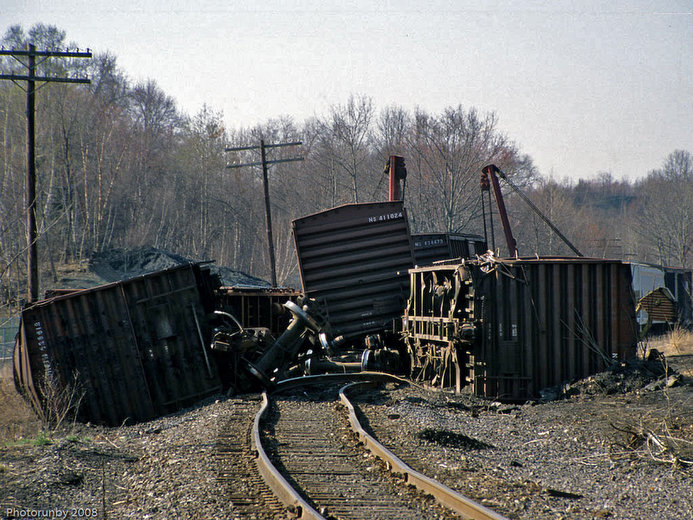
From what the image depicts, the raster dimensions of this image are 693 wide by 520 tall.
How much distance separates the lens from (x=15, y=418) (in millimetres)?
13219

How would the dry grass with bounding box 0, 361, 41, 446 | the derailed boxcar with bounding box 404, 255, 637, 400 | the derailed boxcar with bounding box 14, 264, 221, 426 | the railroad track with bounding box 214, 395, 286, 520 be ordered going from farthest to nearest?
the derailed boxcar with bounding box 14, 264, 221, 426
the dry grass with bounding box 0, 361, 41, 446
the derailed boxcar with bounding box 404, 255, 637, 400
the railroad track with bounding box 214, 395, 286, 520

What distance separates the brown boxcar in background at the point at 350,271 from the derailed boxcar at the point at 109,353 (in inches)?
191

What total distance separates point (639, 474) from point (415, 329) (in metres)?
7.73

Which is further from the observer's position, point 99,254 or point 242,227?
point 242,227

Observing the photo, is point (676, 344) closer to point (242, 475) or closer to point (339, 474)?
point (339, 474)

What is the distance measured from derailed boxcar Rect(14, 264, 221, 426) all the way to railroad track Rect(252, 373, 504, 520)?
281 centimetres

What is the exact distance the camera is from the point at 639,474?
6.62 metres

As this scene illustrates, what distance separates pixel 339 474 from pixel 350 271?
9.96 m

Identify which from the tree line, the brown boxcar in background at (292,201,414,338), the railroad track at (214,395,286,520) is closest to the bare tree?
the tree line

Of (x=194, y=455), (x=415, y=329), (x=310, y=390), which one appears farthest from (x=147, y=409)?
(x=415, y=329)

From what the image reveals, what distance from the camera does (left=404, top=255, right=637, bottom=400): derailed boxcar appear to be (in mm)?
11297

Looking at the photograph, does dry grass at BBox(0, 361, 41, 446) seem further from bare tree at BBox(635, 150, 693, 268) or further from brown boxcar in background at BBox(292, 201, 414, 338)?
bare tree at BBox(635, 150, 693, 268)

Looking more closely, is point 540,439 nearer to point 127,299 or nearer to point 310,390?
point 310,390

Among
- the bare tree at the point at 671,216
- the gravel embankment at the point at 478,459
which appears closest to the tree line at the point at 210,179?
the bare tree at the point at 671,216
